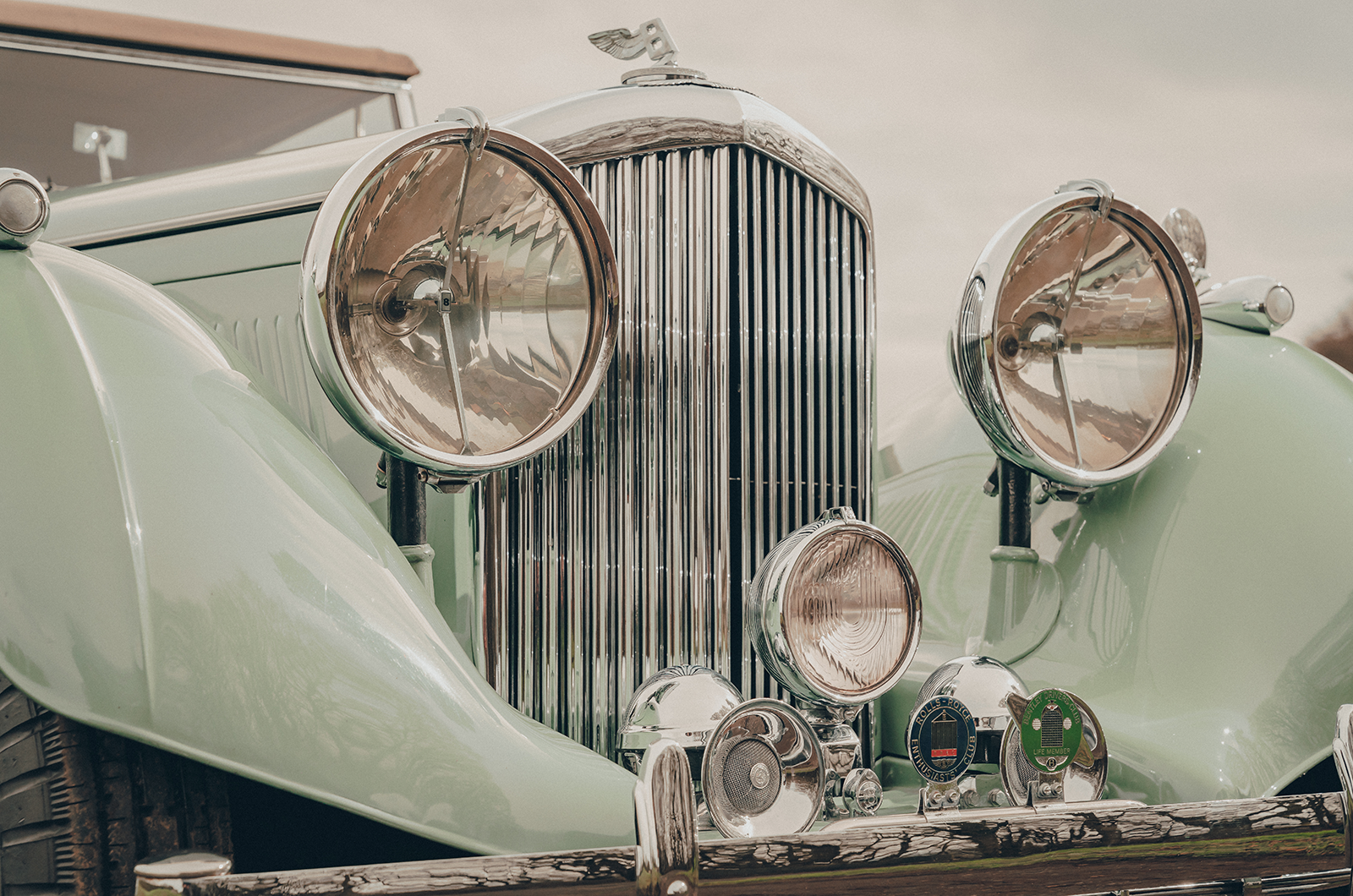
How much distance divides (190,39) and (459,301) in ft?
6.05

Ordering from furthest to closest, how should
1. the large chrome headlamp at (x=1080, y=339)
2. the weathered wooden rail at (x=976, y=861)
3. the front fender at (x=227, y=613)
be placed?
the large chrome headlamp at (x=1080, y=339), the front fender at (x=227, y=613), the weathered wooden rail at (x=976, y=861)

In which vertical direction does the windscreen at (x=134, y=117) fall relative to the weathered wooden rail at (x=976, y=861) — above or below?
above

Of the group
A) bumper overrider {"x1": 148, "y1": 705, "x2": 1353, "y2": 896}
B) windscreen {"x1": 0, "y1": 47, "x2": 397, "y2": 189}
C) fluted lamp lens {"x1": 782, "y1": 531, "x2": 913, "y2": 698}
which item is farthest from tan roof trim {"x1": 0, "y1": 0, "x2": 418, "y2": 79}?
bumper overrider {"x1": 148, "y1": 705, "x2": 1353, "y2": 896}

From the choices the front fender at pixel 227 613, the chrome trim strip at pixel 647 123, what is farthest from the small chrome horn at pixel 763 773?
the chrome trim strip at pixel 647 123

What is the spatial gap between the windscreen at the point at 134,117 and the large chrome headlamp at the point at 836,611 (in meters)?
1.83

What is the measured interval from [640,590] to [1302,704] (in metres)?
1.09

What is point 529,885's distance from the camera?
4.04 feet

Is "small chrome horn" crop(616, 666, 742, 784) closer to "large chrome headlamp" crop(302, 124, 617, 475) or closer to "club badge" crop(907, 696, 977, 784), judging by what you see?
"club badge" crop(907, 696, 977, 784)

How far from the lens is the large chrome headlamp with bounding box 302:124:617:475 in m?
1.59

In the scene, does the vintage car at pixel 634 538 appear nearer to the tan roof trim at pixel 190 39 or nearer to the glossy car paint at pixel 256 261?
the glossy car paint at pixel 256 261

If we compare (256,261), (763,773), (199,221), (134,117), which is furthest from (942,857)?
(134,117)

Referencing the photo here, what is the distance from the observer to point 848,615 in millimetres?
1684

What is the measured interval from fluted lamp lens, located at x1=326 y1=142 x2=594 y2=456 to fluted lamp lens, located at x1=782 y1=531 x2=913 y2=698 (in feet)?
1.46

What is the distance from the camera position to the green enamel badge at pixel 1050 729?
1568mm
